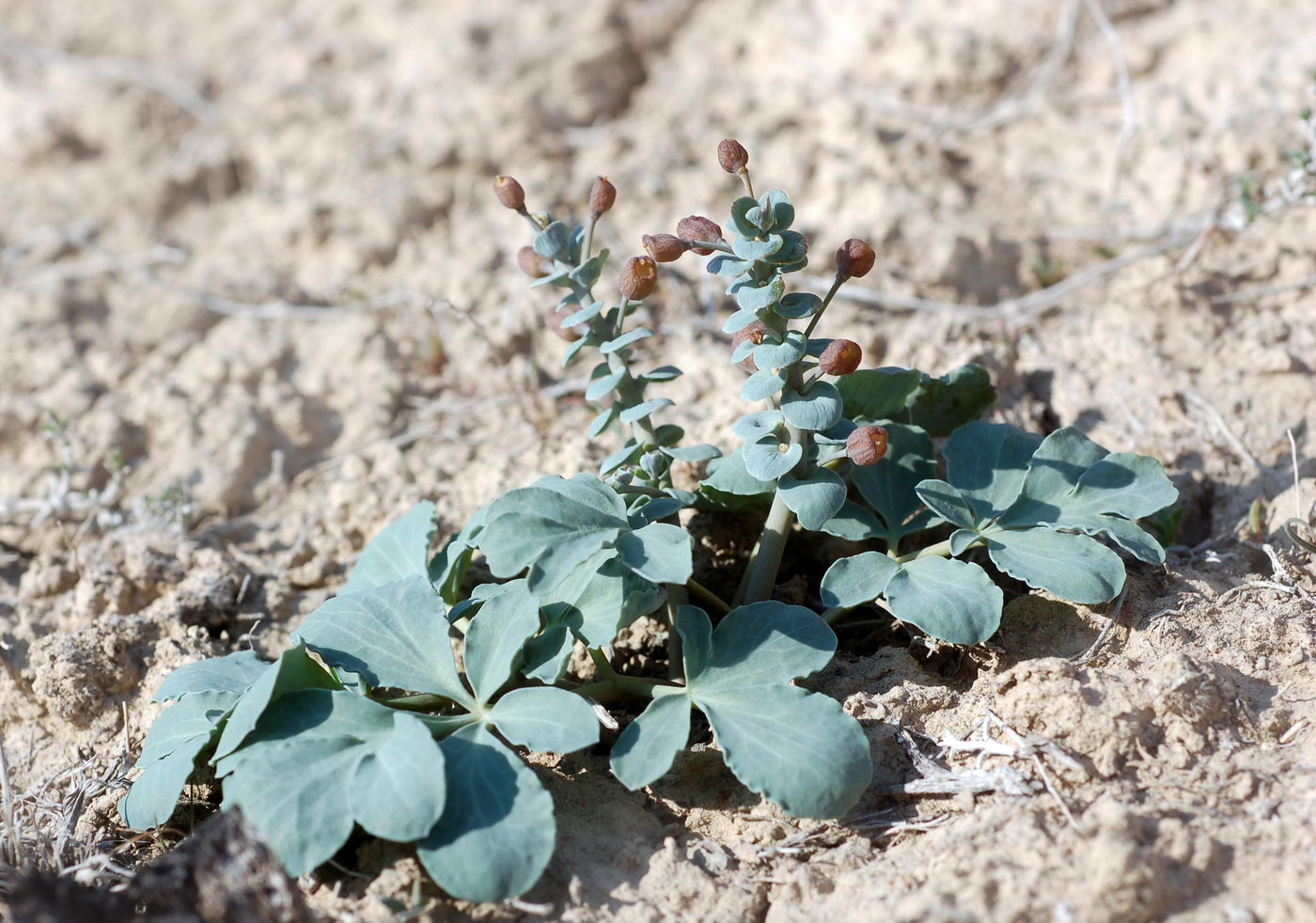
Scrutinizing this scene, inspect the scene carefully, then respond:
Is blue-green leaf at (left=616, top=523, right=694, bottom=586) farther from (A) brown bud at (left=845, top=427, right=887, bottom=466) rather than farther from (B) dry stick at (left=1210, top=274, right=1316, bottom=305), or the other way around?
(B) dry stick at (left=1210, top=274, right=1316, bottom=305)

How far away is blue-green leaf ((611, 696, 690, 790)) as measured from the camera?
2.09 meters

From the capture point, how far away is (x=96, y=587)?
3.10 metres

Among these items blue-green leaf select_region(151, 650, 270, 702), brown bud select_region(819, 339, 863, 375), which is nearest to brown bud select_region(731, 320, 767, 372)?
brown bud select_region(819, 339, 863, 375)

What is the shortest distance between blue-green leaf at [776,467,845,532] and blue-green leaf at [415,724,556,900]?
2.69 ft

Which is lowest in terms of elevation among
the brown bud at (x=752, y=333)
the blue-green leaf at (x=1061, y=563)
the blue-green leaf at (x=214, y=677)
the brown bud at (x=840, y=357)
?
the blue-green leaf at (x=214, y=677)

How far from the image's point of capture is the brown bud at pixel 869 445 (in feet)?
7.31

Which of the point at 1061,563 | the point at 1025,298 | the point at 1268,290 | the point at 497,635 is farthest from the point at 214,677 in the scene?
the point at 1268,290

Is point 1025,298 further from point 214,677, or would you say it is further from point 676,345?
point 214,677

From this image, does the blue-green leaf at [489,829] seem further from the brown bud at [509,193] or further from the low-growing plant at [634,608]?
the brown bud at [509,193]

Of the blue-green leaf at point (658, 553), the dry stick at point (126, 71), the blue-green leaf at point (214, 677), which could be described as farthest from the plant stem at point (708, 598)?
the dry stick at point (126, 71)

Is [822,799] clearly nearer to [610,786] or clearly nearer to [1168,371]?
[610,786]

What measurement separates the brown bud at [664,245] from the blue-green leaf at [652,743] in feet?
3.14

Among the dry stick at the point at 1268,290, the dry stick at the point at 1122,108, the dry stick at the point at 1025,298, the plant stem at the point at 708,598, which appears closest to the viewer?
the plant stem at the point at 708,598

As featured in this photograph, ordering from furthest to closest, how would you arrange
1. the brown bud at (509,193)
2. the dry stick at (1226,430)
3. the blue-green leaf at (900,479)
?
the dry stick at (1226,430) → the blue-green leaf at (900,479) → the brown bud at (509,193)
